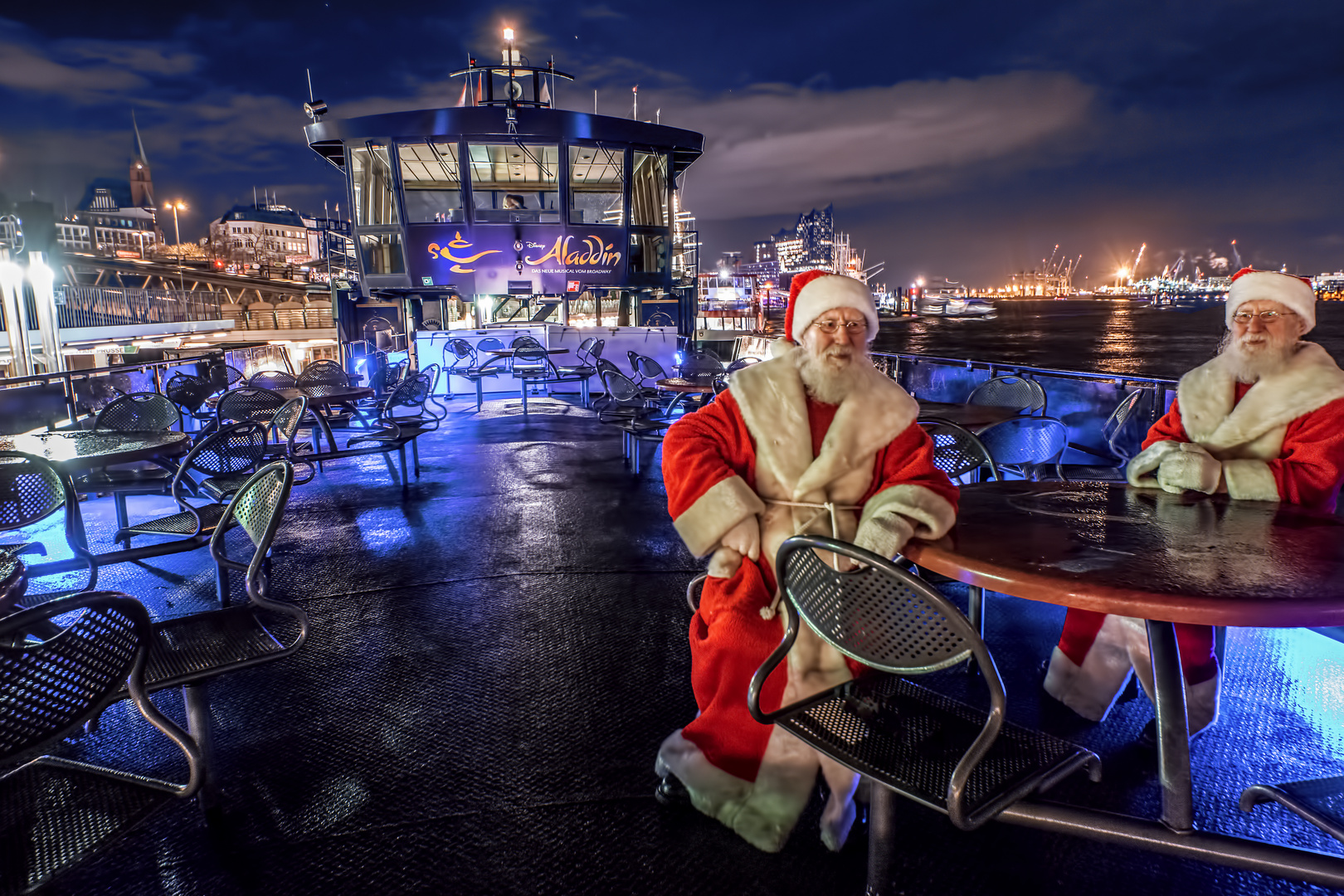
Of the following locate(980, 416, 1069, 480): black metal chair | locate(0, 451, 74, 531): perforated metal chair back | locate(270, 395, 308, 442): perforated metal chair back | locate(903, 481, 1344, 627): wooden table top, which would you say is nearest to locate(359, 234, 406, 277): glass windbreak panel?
locate(270, 395, 308, 442): perforated metal chair back

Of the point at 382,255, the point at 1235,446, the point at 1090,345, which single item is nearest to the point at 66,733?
the point at 1235,446

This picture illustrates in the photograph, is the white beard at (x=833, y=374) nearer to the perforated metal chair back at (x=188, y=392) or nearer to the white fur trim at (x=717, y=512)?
the white fur trim at (x=717, y=512)

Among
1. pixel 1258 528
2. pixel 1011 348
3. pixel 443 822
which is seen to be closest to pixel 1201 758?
pixel 1258 528

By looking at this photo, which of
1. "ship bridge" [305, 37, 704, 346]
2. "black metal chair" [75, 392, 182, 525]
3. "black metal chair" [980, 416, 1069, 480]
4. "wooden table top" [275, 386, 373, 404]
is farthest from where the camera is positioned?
"ship bridge" [305, 37, 704, 346]

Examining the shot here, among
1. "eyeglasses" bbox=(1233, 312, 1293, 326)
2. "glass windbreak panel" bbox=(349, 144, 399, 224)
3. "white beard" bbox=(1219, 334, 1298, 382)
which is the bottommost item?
"white beard" bbox=(1219, 334, 1298, 382)

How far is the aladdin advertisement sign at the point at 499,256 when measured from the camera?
54.6 ft

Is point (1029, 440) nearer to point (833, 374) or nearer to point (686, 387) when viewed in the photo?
point (833, 374)

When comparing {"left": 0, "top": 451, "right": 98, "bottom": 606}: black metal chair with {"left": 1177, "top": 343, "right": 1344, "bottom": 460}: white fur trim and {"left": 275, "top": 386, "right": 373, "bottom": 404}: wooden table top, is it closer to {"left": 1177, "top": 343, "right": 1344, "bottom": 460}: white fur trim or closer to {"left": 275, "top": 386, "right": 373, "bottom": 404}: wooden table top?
{"left": 275, "top": 386, "right": 373, "bottom": 404}: wooden table top

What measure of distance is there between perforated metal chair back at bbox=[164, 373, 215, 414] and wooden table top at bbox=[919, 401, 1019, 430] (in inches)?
289

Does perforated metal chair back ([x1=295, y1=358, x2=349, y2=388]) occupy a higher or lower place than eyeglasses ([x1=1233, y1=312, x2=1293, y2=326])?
lower

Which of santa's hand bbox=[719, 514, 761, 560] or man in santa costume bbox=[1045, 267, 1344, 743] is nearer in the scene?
santa's hand bbox=[719, 514, 761, 560]

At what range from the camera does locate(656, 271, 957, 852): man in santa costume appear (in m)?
2.01

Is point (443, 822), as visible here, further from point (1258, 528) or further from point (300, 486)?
point (300, 486)

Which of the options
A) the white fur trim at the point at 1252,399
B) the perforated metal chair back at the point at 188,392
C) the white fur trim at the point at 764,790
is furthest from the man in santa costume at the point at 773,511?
the perforated metal chair back at the point at 188,392
